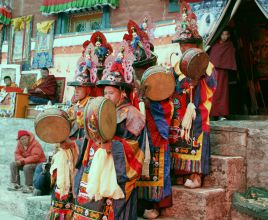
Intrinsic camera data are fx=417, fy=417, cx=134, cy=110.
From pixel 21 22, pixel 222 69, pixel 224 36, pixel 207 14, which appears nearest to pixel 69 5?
pixel 21 22

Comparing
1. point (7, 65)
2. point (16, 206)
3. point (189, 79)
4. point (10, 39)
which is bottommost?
point (16, 206)

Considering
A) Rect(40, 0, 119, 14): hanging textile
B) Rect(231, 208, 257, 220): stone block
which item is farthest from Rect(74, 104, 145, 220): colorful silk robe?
Rect(40, 0, 119, 14): hanging textile

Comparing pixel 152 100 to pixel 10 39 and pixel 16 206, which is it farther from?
pixel 10 39

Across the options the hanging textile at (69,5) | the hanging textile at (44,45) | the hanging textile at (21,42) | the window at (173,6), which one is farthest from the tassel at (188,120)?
the hanging textile at (21,42)

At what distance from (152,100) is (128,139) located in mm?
658

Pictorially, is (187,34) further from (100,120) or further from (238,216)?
(238,216)

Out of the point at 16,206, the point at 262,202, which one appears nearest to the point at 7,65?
the point at 16,206

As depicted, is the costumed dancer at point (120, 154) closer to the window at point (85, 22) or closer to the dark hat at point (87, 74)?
the dark hat at point (87, 74)

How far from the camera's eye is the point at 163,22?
28.2 feet

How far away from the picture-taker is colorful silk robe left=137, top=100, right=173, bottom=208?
3.60 metres

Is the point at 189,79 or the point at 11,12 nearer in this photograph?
the point at 189,79

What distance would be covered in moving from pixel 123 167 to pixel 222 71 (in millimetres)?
3047

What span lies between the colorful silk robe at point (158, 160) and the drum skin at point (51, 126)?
2.48 feet

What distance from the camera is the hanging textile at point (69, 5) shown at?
10023mm
